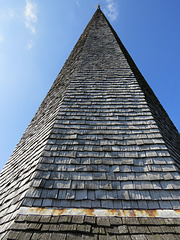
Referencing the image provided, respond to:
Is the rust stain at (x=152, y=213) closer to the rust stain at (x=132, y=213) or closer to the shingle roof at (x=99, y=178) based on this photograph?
the shingle roof at (x=99, y=178)

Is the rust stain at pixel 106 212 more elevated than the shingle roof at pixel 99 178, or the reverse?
the shingle roof at pixel 99 178

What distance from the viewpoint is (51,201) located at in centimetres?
221

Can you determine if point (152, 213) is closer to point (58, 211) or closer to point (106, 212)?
point (106, 212)

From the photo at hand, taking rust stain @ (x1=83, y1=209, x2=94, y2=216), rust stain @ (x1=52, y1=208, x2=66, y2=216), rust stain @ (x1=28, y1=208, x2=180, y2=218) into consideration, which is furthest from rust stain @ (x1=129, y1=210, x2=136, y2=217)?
rust stain @ (x1=52, y1=208, x2=66, y2=216)

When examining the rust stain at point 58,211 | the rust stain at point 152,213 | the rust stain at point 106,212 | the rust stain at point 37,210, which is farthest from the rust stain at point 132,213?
the rust stain at point 37,210


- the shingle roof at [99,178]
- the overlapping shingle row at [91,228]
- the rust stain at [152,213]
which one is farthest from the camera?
the rust stain at [152,213]

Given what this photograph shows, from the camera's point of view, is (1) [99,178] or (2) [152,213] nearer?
(2) [152,213]

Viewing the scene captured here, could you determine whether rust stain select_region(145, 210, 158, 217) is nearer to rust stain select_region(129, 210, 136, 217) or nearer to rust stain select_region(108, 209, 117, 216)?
rust stain select_region(129, 210, 136, 217)

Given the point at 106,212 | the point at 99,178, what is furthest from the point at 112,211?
the point at 99,178

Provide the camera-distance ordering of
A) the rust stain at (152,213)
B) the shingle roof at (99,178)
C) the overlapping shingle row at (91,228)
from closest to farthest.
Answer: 1. the overlapping shingle row at (91,228)
2. the shingle roof at (99,178)
3. the rust stain at (152,213)

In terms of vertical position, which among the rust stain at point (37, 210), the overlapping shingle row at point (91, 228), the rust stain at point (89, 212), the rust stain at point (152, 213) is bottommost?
the overlapping shingle row at point (91, 228)

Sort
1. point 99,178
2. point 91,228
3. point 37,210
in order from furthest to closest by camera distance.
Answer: point 99,178 < point 37,210 < point 91,228

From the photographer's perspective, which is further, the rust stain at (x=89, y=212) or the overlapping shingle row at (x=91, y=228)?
the rust stain at (x=89, y=212)

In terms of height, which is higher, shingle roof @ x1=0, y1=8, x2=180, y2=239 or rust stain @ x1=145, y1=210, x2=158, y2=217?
shingle roof @ x1=0, y1=8, x2=180, y2=239
